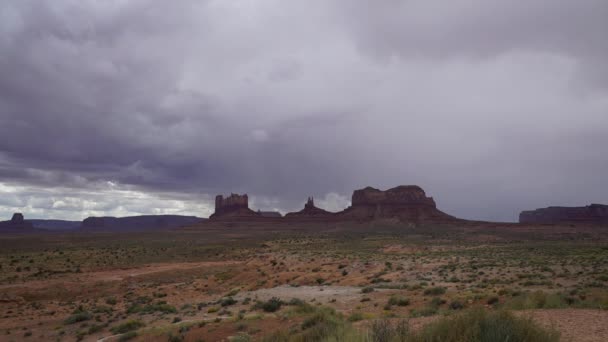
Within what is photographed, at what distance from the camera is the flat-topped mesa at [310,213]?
175887 mm

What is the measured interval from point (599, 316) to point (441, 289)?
351 inches

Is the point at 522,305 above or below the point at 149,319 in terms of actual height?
above

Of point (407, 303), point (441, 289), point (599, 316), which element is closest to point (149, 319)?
point (407, 303)

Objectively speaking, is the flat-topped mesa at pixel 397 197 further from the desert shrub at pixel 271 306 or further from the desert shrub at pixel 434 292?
the desert shrub at pixel 271 306

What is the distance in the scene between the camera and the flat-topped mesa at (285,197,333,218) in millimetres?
175887

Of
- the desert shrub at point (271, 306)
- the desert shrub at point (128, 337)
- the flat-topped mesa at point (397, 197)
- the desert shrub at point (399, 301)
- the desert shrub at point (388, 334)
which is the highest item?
the flat-topped mesa at point (397, 197)

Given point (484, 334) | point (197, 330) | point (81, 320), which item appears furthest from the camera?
point (81, 320)

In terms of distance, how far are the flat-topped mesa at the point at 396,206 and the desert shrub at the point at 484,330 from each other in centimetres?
13747

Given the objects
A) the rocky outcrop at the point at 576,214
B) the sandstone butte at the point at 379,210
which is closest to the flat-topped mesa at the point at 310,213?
the sandstone butte at the point at 379,210

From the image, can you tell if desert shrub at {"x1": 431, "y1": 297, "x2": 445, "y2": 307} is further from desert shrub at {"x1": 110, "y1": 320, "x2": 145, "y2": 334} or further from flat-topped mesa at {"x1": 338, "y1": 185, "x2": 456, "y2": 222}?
flat-topped mesa at {"x1": 338, "y1": 185, "x2": 456, "y2": 222}

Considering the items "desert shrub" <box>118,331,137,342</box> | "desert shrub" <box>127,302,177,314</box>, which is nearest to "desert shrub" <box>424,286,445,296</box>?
"desert shrub" <box>118,331,137,342</box>

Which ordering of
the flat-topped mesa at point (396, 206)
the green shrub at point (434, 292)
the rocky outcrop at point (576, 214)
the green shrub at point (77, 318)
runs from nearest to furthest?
the green shrub at point (434, 292), the green shrub at point (77, 318), the rocky outcrop at point (576, 214), the flat-topped mesa at point (396, 206)

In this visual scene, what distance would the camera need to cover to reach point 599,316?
10.8 metres

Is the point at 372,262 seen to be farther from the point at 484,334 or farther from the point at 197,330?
the point at 484,334
